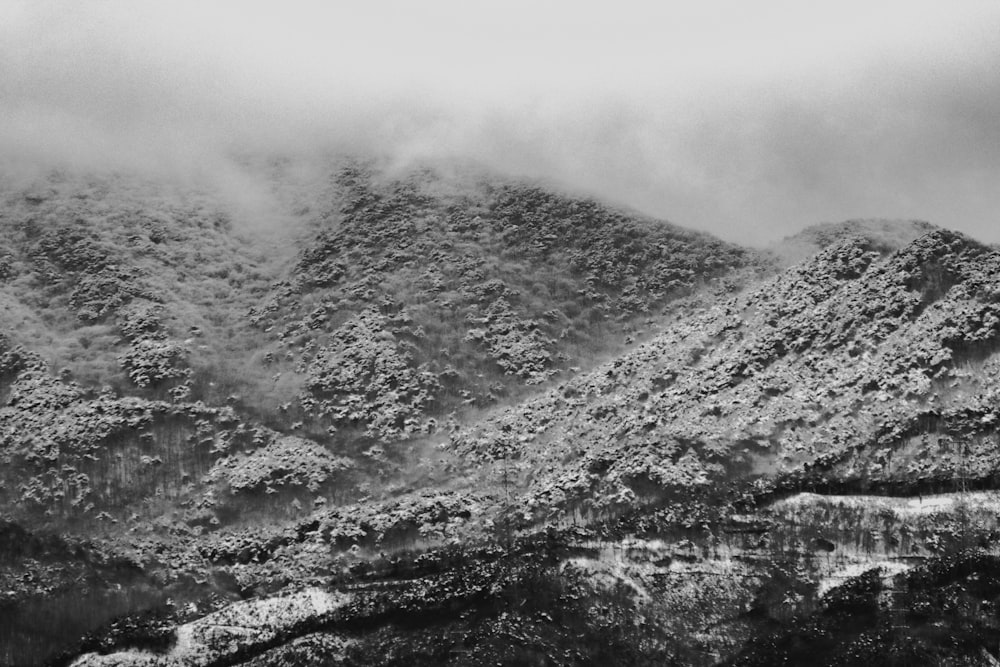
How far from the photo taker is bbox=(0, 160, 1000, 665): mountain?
55.7 metres

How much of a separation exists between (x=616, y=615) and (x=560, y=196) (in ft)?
176

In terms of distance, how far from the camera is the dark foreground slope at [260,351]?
63.1 m

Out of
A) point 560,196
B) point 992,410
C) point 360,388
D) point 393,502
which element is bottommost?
point 393,502

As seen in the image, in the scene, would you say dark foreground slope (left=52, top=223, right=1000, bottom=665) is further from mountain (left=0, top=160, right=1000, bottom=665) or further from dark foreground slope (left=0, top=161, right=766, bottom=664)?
dark foreground slope (left=0, top=161, right=766, bottom=664)

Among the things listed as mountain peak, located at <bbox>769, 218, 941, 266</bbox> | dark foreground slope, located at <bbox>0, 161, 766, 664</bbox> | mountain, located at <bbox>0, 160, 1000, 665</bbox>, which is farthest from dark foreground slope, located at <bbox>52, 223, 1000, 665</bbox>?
mountain peak, located at <bbox>769, 218, 941, 266</bbox>

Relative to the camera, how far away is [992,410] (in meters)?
60.6

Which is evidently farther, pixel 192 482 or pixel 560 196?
pixel 560 196

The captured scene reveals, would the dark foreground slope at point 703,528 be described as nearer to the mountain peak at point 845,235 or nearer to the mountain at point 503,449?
the mountain at point 503,449

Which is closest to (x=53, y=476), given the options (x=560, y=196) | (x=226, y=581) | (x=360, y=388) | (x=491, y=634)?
(x=226, y=581)

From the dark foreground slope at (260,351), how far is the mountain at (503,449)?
26cm

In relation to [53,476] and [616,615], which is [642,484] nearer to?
[616,615]

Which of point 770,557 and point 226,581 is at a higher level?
point 770,557

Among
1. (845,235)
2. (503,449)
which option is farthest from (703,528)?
(845,235)

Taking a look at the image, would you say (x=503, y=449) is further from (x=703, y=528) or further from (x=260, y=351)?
(x=260, y=351)
